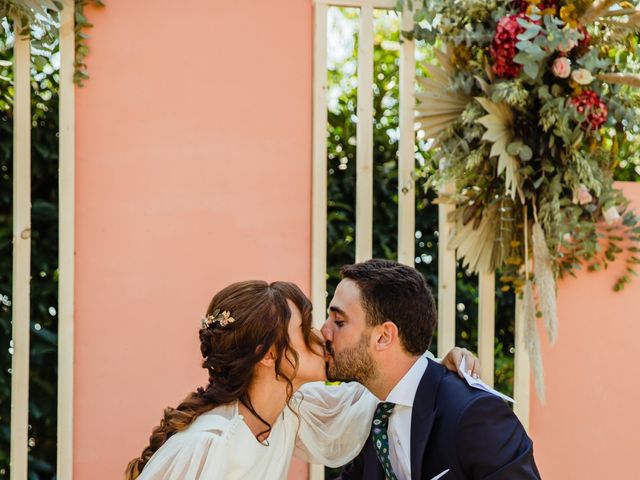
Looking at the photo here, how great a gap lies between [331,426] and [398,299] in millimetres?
454

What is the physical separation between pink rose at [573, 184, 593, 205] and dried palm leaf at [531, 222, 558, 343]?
0.47 ft

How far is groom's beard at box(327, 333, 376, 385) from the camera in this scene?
7.29 feet

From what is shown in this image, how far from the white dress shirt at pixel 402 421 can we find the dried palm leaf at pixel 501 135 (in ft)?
2.20

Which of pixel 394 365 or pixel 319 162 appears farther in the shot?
pixel 319 162

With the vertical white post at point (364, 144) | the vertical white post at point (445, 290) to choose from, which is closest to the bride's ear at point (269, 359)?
the vertical white post at point (364, 144)

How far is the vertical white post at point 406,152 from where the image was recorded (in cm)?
282

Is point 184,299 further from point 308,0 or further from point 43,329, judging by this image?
point 308,0

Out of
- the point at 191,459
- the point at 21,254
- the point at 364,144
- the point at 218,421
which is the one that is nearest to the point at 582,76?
the point at 364,144

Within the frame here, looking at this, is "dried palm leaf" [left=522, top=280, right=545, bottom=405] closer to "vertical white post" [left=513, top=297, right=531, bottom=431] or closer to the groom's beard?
"vertical white post" [left=513, top=297, right=531, bottom=431]

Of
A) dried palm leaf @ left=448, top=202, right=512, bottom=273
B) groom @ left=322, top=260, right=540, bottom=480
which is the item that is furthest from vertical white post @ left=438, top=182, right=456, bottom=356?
groom @ left=322, top=260, right=540, bottom=480

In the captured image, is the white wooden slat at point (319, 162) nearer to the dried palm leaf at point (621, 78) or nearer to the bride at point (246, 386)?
the bride at point (246, 386)

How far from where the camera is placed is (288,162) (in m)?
2.77

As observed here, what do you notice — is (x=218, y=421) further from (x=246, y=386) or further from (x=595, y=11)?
(x=595, y=11)

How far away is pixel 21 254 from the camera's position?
8.43 feet
